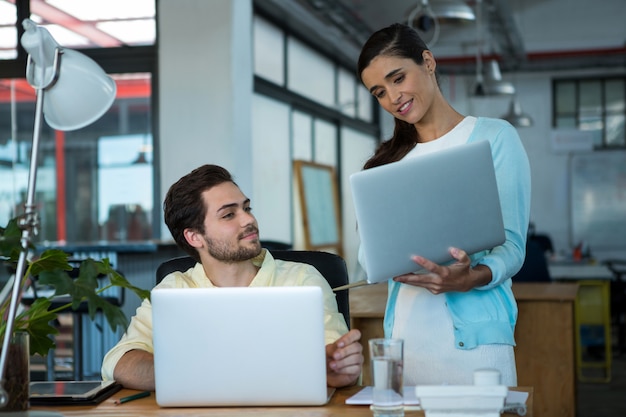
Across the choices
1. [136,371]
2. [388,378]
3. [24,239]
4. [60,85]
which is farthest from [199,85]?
[388,378]

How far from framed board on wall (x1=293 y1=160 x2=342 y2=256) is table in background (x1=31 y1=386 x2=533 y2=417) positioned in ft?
21.5

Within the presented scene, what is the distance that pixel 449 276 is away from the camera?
6.01 feet

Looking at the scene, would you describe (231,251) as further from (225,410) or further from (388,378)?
(388,378)

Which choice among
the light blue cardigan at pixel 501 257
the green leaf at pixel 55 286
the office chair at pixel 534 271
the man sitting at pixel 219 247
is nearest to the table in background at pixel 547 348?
the office chair at pixel 534 271

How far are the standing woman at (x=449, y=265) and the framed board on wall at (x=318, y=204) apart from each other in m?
6.20

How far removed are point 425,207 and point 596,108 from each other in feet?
35.5

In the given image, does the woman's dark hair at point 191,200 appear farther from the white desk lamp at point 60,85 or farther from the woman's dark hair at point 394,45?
the white desk lamp at point 60,85

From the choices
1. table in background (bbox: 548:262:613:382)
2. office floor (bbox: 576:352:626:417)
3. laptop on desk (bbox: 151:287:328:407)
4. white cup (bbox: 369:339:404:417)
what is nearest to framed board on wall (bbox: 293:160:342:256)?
table in background (bbox: 548:262:613:382)

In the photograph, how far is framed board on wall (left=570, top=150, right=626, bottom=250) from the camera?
11.8 metres

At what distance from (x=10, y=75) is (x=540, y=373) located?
13.6 ft

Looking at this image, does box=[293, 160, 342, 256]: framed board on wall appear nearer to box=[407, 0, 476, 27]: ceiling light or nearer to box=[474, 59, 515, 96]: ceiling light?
box=[474, 59, 515, 96]: ceiling light

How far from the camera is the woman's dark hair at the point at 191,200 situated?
7.18 feet

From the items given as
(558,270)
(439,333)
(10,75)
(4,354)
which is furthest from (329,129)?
(4,354)

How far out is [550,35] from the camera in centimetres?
1161
